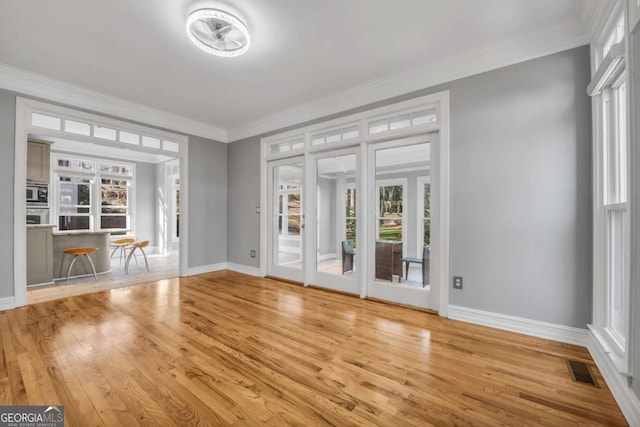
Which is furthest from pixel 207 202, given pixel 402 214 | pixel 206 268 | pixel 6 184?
pixel 402 214

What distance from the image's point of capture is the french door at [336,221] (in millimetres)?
3719

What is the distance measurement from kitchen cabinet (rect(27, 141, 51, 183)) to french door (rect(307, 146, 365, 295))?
476cm

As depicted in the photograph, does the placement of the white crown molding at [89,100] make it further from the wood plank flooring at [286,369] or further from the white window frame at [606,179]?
the white window frame at [606,179]

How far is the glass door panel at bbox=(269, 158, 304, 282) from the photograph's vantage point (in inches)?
174

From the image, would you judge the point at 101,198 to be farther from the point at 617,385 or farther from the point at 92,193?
the point at 617,385

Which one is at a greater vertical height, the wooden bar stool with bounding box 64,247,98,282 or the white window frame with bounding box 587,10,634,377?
the white window frame with bounding box 587,10,634,377

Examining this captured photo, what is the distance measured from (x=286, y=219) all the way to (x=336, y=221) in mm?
1042

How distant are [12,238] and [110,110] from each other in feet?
6.56

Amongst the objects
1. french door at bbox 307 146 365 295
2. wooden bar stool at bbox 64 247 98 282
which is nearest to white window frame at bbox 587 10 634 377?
french door at bbox 307 146 365 295

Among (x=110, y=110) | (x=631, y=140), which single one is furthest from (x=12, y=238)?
(x=631, y=140)

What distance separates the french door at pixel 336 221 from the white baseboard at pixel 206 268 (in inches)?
84.5

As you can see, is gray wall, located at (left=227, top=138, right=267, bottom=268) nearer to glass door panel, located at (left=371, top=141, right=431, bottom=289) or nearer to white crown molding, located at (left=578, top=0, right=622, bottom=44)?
glass door panel, located at (left=371, top=141, right=431, bottom=289)

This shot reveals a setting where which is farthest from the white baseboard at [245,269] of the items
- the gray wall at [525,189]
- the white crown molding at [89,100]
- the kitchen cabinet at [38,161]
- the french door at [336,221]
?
the kitchen cabinet at [38,161]

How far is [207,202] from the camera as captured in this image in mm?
5148
